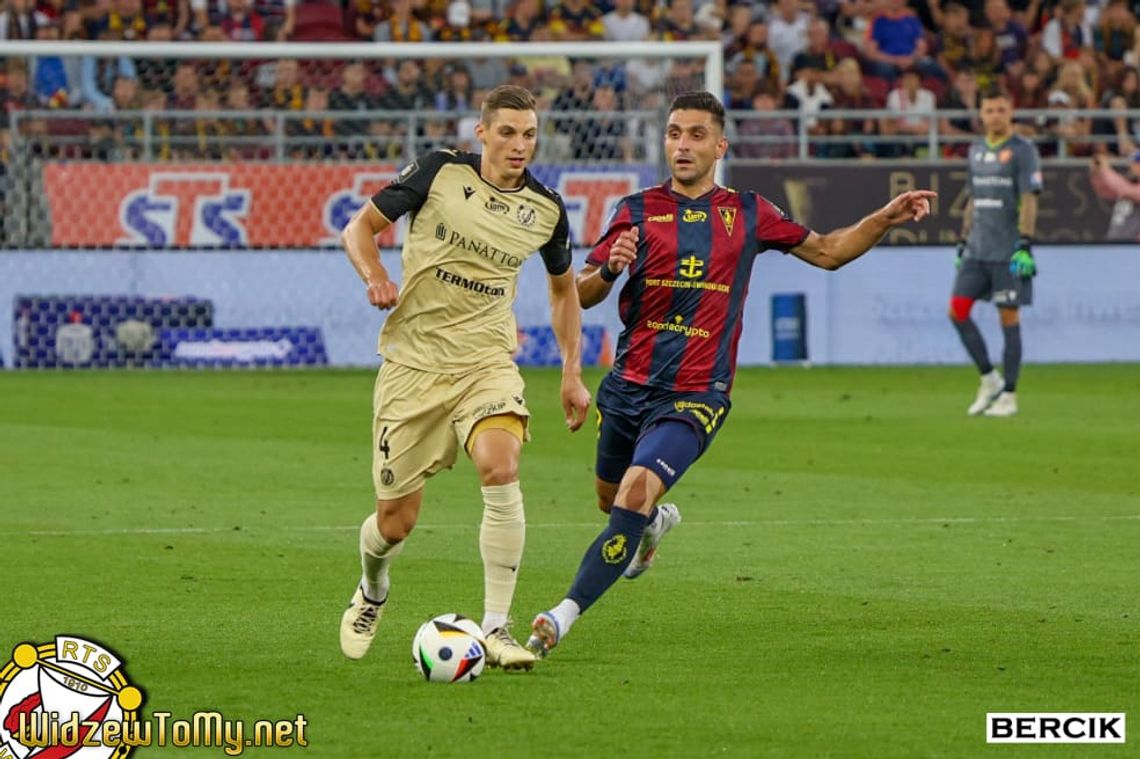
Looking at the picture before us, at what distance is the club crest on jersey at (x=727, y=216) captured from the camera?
852 cm

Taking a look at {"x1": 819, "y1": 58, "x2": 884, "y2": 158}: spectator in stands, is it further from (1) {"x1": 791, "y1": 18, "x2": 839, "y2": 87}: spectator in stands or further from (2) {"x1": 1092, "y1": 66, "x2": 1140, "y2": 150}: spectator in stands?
(2) {"x1": 1092, "y1": 66, "x2": 1140, "y2": 150}: spectator in stands

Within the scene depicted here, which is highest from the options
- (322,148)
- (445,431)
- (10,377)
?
(445,431)

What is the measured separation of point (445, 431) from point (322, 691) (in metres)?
1.23

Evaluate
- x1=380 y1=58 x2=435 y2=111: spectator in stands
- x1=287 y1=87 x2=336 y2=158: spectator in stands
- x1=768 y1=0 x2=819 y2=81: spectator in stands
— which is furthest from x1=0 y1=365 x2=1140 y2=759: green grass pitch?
x1=768 y1=0 x2=819 y2=81: spectator in stands

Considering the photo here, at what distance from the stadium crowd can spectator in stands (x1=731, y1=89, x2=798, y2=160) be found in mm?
29

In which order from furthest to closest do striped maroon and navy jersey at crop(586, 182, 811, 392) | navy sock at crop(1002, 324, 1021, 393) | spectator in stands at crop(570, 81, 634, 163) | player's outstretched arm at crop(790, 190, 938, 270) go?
1. spectator in stands at crop(570, 81, 634, 163)
2. navy sock at crop(1002, 324, 1021, 393)
3. striped maroon and navy jersey at crop(586, 182, 811, 392)
4. player's outstretched arm at crop(790, 190, 938, 270)

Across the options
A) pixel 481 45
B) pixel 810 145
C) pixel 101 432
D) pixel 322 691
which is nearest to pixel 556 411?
pixel 101 432

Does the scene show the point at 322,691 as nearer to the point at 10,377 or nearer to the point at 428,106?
the point at 10,377

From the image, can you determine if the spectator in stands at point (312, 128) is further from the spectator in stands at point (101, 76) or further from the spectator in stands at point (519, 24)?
the spectator in stands at point (519, 24)

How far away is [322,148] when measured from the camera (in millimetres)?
23141

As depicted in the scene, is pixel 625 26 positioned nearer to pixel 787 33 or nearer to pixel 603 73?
pixel 787 33

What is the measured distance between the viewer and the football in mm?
7051

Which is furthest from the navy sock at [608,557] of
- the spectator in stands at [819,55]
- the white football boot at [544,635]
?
the spectator in stands at [819,55]

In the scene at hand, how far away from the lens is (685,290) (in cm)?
842
